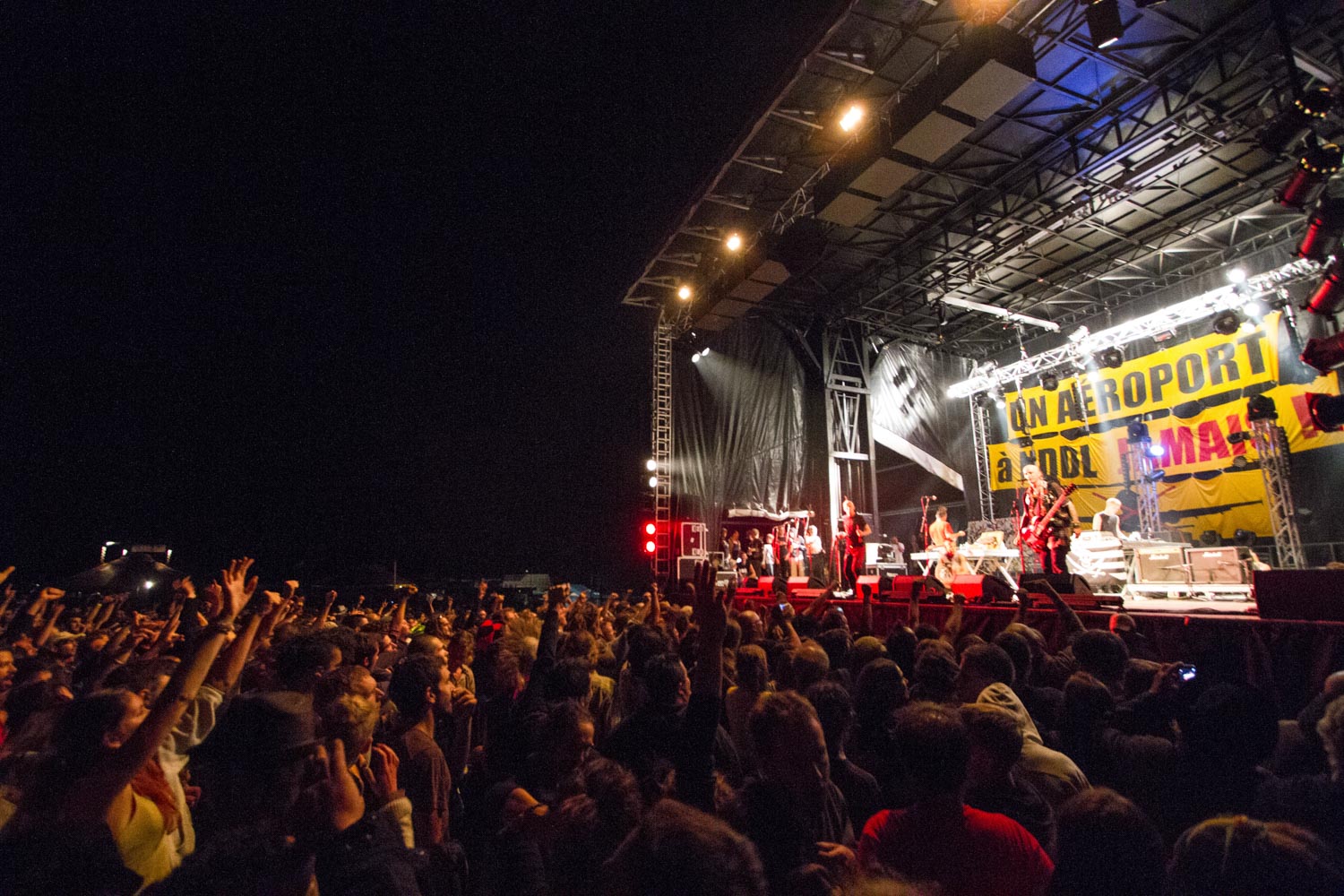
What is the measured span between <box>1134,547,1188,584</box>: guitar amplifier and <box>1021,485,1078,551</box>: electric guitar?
3.10 metres

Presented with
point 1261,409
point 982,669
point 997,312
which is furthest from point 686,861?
point 997,312

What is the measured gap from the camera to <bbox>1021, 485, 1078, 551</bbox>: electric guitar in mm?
8312

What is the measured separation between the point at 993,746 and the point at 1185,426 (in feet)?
50.0

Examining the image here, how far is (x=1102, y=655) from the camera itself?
124 inches

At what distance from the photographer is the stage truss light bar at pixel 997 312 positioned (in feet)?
49.8

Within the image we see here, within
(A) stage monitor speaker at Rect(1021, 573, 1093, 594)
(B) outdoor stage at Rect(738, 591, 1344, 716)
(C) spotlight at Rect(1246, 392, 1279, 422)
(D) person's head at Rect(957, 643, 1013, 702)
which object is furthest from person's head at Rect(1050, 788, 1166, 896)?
(C) spotlight at Rect(1246, 392, 1279, 422)

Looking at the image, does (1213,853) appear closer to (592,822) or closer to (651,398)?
(592,822)

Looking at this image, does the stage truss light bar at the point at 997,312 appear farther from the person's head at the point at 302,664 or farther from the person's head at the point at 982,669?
the person's head at the point at 302,664

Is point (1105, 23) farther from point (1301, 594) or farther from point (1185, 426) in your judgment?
point (1185, 426)

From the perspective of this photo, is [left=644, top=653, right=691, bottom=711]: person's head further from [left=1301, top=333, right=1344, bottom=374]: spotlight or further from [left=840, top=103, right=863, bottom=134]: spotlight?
[left=840, top=103, right=863, bottom=134]: spotlight

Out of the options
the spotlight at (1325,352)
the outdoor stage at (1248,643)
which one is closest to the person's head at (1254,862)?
the outdoor stage at (1248,643)

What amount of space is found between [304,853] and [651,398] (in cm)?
1461

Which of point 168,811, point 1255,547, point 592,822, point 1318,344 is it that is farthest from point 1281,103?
point 168,811

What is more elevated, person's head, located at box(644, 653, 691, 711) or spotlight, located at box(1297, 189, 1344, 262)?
spotlight, located at box(1297, 189, 1344, 262)
